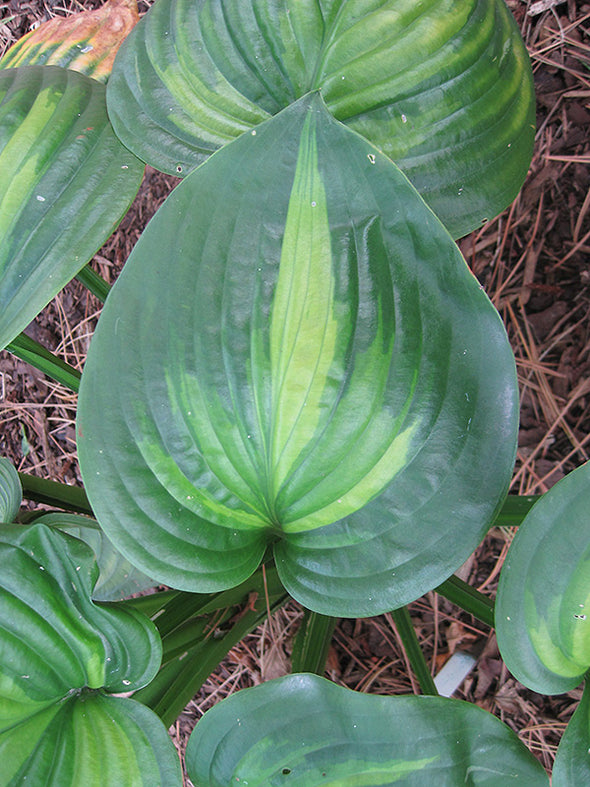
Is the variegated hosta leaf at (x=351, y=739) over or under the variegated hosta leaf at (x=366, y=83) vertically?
under

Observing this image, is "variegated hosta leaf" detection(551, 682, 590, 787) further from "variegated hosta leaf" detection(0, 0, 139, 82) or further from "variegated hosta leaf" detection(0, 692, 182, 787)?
"variegated hosta leaf" detection(0, 0, 139, 82)

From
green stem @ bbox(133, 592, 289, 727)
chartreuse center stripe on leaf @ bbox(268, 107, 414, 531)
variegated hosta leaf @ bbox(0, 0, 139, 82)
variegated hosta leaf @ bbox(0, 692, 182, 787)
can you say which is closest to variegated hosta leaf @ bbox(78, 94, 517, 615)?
chartreuse center stripe on leaf @ bbox(268, 107, 414, 531)

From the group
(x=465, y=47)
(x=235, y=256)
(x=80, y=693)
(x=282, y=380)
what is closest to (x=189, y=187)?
(x=235, y=256)

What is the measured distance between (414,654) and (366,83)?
0.63 m

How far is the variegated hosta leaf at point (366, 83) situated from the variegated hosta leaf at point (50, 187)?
4cm

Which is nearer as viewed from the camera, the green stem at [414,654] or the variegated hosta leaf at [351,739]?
the variegated hosta leaf at [351,739]

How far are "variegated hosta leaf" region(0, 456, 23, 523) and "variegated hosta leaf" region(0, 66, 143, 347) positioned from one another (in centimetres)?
19

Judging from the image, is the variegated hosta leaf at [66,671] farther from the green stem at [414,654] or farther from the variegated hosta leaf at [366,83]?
the variegated hosta leaf at [366,83]

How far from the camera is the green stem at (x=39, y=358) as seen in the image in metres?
0.82

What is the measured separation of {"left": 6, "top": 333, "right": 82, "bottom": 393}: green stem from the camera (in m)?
0.82

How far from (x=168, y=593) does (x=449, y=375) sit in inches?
19.6

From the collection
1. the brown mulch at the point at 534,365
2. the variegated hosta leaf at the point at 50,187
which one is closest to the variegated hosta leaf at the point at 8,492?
the variegated hosta leaf at the point at 50,187

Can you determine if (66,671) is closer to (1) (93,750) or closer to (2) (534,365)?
(1) (93,750)

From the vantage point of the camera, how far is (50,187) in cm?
64
